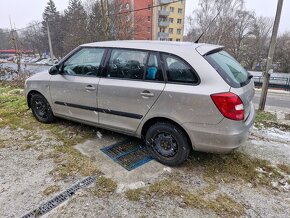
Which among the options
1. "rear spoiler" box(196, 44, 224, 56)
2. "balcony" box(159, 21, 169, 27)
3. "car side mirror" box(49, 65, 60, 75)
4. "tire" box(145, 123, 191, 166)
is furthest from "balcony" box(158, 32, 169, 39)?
"tire" box(145, 123, 191, 166)

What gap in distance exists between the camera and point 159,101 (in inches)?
98.7

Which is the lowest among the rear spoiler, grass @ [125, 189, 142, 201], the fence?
the fence

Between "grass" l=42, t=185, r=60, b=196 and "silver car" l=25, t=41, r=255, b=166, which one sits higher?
"silver car" l=25, t=41, r=255, b=166

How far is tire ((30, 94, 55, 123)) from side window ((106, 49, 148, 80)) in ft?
5.61

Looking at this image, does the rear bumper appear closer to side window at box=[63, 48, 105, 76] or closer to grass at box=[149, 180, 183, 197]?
grass at box=[149, 180, 183, 197]

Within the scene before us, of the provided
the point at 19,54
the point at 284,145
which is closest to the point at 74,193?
the point at 284,145

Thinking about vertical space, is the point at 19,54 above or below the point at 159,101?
above

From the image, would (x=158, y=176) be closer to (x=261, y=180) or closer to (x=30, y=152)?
(x=261, y=180)

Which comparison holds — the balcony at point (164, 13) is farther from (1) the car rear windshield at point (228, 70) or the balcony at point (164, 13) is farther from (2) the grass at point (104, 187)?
(2) the grass at point (104, 187)

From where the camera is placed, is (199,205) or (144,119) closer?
(199,205)

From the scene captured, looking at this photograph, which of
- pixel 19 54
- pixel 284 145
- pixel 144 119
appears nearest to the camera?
pixel 144 119

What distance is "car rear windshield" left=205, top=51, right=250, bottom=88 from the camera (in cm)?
229

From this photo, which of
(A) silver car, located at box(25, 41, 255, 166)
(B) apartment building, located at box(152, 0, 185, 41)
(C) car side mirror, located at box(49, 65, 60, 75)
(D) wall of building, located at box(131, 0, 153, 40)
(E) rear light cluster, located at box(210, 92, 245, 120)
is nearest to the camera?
(E) rear light cluster, located at box(210, 92, 245, 120)

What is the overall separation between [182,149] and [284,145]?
2.07 metres
